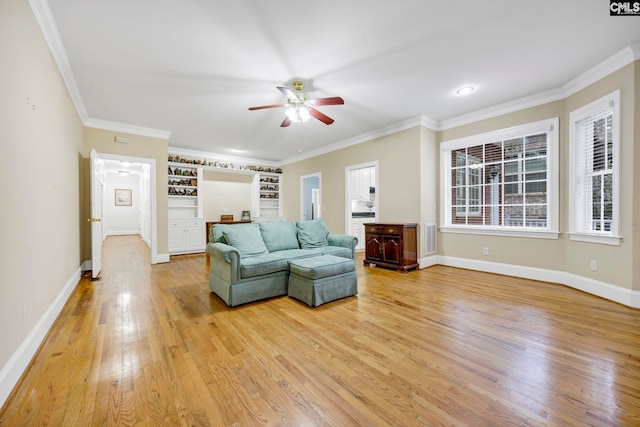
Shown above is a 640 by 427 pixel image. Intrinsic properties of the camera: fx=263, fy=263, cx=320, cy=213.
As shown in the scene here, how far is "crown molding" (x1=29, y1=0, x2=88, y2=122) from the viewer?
210 centimetres

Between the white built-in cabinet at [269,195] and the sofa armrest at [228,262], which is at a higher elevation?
the white built-in cabinet at [269,195]

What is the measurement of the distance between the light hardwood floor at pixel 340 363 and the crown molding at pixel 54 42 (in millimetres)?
2662

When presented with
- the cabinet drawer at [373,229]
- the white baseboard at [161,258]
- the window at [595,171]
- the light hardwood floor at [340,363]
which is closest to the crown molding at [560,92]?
the window at [595,171]

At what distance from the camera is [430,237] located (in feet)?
16.2

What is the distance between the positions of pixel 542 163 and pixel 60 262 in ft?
21.3

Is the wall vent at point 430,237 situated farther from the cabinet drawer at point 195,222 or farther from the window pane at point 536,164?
the cabinet drawer at point 195,222

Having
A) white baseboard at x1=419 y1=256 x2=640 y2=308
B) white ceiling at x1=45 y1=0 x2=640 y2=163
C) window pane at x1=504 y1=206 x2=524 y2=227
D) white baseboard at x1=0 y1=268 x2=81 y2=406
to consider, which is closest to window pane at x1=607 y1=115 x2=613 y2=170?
white ceiling at x1=45 y1=0 x2=640 y2=163

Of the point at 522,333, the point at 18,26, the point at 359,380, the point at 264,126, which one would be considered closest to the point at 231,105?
the point at 264,126

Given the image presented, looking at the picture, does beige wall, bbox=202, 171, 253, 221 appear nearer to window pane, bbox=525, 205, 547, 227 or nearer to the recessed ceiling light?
the recessed ceiling light

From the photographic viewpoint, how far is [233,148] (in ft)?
22.4

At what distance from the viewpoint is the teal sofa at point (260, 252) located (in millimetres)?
2996

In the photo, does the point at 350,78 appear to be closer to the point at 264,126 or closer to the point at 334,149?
the point at 264,126

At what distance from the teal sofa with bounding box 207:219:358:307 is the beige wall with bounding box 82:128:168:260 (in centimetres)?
260

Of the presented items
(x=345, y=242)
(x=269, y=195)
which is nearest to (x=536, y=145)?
(x=345, y=242)
